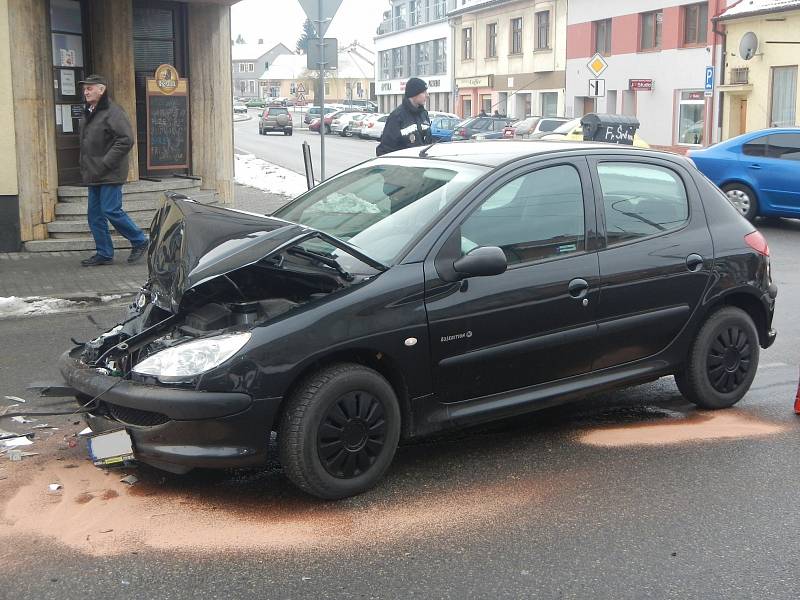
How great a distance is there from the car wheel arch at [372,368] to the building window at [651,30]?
36.8 metres

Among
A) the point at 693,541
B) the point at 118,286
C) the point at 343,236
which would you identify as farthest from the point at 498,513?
the point at 118,286

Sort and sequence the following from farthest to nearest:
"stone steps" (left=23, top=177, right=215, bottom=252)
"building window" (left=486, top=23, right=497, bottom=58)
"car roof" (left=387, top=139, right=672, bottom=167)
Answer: "building window" (left=486, top=23, right=497, bottom=58), "stone steps" (left=23, top=177, right=215, bottom=252), "car roof" (left=387, top=139, right=672, bottom=167)

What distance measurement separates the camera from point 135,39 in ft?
43.1

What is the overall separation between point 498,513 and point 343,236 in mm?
1674

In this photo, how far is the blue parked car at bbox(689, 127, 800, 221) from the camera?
49.6ft

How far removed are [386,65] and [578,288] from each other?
8046 cm

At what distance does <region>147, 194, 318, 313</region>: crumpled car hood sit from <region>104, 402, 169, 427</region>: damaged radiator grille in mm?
494

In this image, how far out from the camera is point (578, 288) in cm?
514

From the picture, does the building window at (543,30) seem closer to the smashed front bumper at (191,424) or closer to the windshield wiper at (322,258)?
the windshield wiper at (322,258)

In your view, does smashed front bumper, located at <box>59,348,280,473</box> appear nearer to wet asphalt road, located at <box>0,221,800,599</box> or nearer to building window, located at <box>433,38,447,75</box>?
wet asphalt road, located at <box>0,221,800,599</box>

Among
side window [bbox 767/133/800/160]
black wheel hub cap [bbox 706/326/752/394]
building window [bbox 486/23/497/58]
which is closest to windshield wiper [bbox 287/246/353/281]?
black wheel hub cap [bbox 706/326/752/394]

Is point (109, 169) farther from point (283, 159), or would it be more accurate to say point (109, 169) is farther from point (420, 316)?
point (283, 159)

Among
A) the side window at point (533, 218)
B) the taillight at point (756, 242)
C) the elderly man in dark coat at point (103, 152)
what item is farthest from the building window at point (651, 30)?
the side window at point (533, 218)

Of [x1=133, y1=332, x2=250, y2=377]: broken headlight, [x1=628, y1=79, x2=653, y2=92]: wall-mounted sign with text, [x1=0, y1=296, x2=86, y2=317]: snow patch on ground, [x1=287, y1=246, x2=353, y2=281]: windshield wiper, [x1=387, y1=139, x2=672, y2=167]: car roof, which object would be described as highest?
[x1=628, y1=79, x2=653, y2=92]: wall-mounted sign with text
